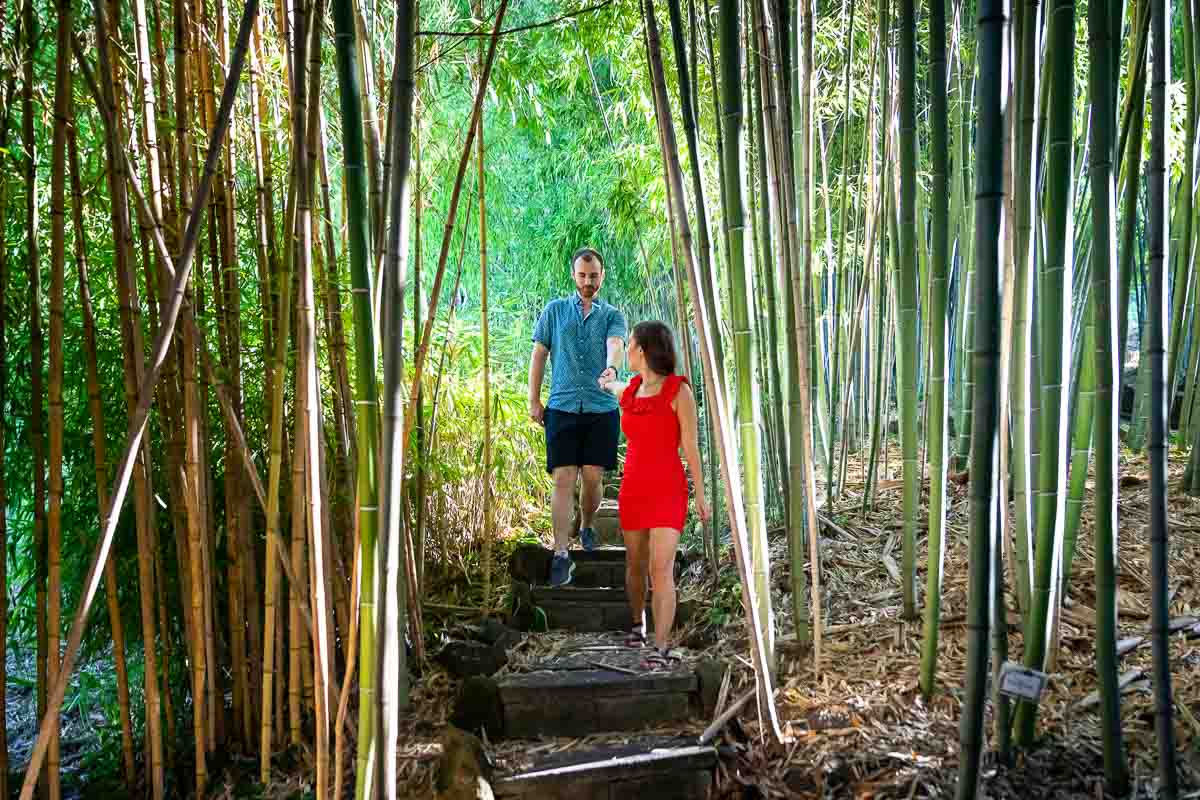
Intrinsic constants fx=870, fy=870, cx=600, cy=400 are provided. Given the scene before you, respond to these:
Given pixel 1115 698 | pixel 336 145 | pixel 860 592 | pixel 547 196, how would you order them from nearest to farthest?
pixel 1115 698 → pixel 860 592 → pixel 336 145 → pixel 547 196

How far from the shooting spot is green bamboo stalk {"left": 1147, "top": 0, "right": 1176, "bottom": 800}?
4.22 ft

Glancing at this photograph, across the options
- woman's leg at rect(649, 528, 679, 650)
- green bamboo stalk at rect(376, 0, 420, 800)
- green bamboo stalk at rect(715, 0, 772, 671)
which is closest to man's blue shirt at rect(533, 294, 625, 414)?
woman's leg at rect(649, 528, 679, 650)

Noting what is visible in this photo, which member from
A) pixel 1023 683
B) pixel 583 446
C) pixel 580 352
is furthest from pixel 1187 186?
pixel 583 446

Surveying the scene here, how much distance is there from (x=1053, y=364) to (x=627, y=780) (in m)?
1.29

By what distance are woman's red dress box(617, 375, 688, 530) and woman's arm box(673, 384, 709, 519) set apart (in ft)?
0.07

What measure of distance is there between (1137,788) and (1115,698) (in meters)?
0.18

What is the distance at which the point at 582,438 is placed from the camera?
3.10 meters

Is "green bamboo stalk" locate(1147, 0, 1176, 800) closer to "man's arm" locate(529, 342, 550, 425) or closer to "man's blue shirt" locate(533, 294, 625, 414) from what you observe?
"man's blue shirt" locate(533, 294, 625, 414)

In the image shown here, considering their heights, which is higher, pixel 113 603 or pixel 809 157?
pixel 809 157

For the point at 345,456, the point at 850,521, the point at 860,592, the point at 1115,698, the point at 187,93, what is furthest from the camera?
the point at 850,521

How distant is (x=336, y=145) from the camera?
2885 millimetres

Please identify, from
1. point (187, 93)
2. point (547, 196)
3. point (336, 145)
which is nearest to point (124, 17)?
point (187, 93)

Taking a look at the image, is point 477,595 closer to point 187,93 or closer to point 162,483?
point 162,483

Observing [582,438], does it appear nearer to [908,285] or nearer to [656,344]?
[656,344]
